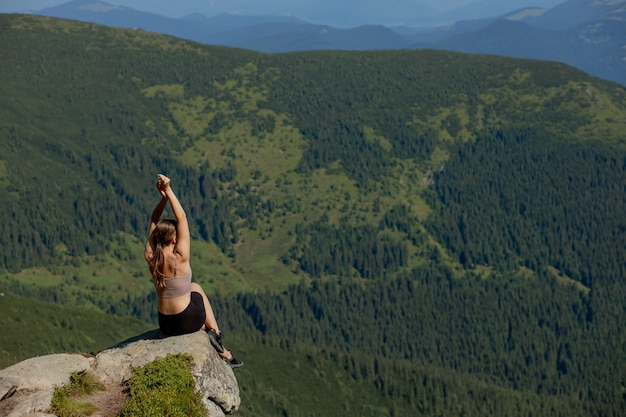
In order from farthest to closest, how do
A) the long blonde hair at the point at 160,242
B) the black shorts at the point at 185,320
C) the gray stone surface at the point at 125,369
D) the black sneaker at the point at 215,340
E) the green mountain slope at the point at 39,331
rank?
the green mountain slope at the point at 39,331
the black sneaker at the point at 215,340
the black shorts at the point at 185,320
the long blonde hair at the point at 160,242
the gray stone surface at the point at 125,369

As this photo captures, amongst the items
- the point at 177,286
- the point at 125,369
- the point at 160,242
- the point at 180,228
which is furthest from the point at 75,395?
A: the point at 180,228

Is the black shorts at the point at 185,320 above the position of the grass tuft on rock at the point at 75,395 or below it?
above

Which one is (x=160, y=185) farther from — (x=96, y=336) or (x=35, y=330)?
(x=96, y=336)

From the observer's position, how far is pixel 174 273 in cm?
3966

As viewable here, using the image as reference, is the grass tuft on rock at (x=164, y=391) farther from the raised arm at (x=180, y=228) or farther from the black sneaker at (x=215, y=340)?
the raised arm at (x=180, y=228)

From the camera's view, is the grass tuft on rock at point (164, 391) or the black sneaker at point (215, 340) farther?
the black sneaker at point (215, 340)

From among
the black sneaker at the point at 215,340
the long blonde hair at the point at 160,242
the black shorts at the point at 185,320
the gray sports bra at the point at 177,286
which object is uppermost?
the long blonde hair at the point at 160,242

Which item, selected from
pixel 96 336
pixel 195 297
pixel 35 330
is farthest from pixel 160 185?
pixel 96 336

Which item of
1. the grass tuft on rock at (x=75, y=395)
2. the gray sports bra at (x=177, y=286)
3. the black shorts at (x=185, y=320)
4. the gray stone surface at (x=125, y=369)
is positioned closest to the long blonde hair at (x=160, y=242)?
the gray sports bra at (x=177, y=286)

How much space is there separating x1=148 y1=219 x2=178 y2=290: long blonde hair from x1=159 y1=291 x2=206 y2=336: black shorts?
5.14 ft

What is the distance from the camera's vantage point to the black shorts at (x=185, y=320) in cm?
4047

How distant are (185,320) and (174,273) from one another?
2.43 metres

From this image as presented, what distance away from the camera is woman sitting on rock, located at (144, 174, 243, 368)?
39062 mm

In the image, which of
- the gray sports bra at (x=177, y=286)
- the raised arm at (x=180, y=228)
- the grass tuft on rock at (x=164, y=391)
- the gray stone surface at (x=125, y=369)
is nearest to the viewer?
the grass tuft on rock at (x=164, y=391)
